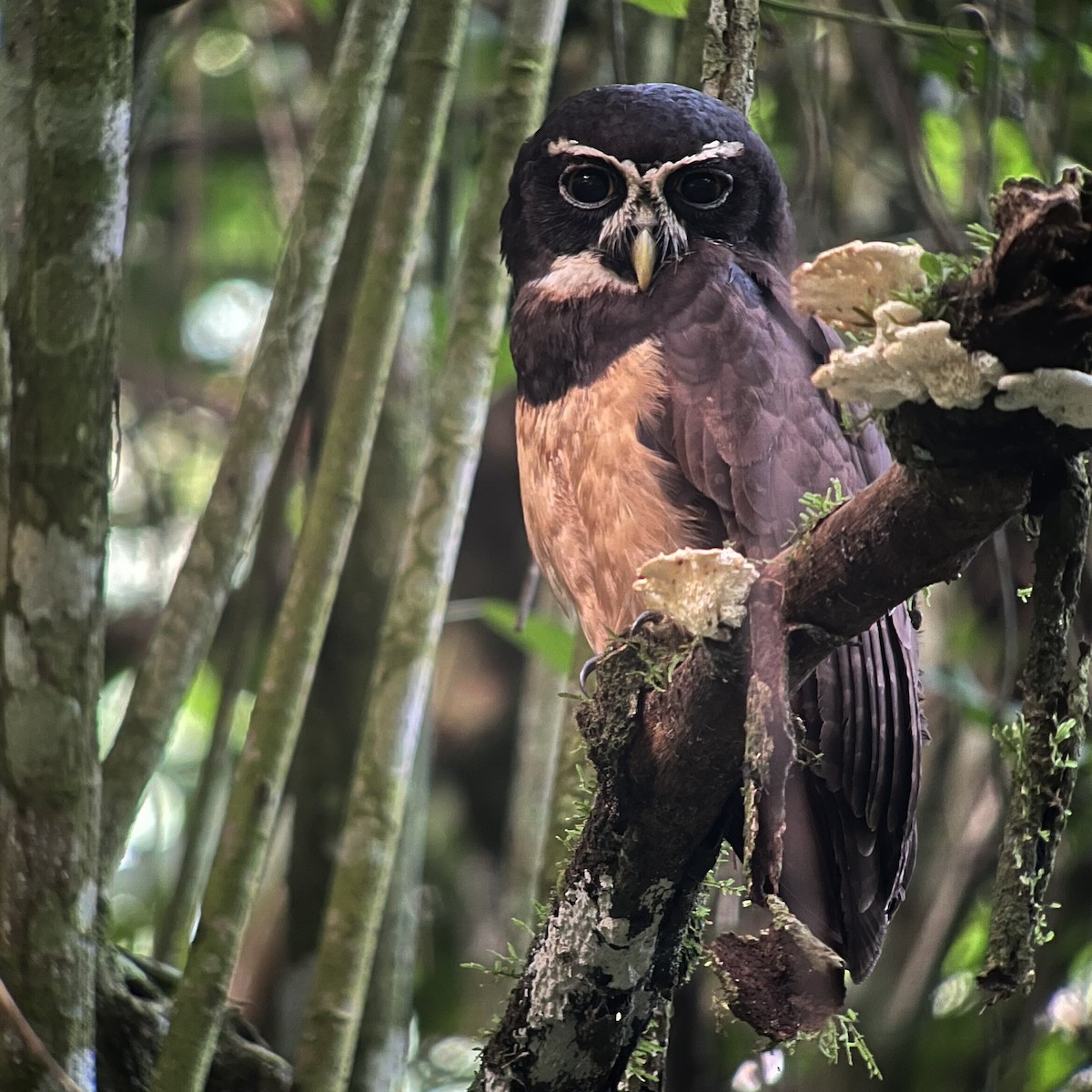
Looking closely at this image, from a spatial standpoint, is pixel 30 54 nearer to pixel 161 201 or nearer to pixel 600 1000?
pixel 600 1000

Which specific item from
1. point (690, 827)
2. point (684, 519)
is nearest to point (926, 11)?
point (684, 519)

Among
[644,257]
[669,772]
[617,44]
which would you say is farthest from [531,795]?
[669,772]

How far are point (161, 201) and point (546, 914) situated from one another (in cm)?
467

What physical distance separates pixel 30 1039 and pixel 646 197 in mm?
1862

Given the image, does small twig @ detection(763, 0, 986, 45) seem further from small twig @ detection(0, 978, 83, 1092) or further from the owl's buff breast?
small twig @ detection(0, 978, 83, 1092)

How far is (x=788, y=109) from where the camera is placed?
490 cm

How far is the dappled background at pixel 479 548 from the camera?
3.48 meters

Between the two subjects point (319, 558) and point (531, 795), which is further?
point (531, 795)

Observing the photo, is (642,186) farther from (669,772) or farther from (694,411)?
(669,772)

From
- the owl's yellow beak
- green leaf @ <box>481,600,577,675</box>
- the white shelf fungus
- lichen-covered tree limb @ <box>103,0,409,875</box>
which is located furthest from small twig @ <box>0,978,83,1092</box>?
the owl's yellow beak

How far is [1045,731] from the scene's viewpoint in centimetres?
144

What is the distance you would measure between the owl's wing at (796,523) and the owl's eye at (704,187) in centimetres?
17

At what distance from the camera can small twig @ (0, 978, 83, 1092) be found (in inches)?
74.0

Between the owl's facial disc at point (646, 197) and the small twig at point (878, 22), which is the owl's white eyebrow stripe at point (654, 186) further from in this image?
the small twig at point (878, 22)
